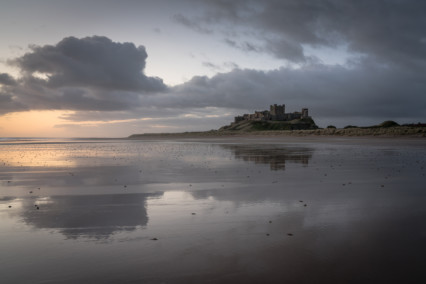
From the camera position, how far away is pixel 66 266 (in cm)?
455

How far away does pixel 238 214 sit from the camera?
7355 millimetres

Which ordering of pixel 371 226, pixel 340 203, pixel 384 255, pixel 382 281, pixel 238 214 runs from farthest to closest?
pixel 340 203 < pixel 238 214 < pixel 371 226 < pixel 384 255 < pixel 382 281

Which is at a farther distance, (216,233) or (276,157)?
(276,157)

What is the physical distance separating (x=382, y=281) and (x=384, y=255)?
0.91 metres

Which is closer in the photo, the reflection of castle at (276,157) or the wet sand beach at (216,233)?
the wet sand beach at (216,233)

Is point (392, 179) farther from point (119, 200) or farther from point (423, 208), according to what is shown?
point (119, 200)

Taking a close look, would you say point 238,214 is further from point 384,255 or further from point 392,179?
point 392,179

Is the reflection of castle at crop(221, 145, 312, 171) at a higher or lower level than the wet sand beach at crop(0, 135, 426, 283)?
higher

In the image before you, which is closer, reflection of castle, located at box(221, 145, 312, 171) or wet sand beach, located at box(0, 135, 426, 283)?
wet sand beach, located at box(0, 135, 426, 283)

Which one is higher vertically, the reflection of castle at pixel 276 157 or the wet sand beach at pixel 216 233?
the reflection of castle at pixel 276 157

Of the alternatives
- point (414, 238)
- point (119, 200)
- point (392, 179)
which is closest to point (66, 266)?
point (119, 200)

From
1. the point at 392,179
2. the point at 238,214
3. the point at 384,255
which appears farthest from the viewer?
the point at 392,179

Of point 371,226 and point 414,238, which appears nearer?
point 414,238

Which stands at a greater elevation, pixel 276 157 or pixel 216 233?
pixel 276 157
